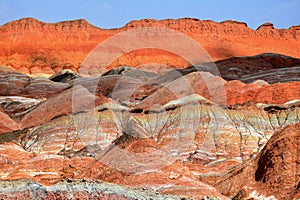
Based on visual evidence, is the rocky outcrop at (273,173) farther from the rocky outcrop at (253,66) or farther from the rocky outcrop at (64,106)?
the rocky outcrop at (253,66)

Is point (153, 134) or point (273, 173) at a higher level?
point (273, 173)

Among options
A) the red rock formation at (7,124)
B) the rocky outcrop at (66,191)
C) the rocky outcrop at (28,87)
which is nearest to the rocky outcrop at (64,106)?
the red rock formation at (7,124)

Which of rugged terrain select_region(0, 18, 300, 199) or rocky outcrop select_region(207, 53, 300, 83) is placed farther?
rocky outcrop select_region(207, 53, 300, 83)

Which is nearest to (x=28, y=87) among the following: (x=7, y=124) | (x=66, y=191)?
(x=7, y=124)

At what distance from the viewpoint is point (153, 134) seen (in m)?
74.7

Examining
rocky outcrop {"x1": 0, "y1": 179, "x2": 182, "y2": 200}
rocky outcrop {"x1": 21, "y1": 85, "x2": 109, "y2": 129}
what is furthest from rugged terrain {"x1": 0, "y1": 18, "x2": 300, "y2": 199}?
rocky outcrop {"x1": 21, "y1": 85, "x2": 109, "y2": 129}

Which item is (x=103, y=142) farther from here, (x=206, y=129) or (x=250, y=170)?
(x=250, y=170)

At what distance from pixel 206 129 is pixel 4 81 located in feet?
227

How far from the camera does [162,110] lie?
80.0 metres

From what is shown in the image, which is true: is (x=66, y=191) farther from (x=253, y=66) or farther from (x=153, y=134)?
(x=253, y=66)

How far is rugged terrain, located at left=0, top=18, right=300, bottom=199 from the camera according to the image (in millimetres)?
27125

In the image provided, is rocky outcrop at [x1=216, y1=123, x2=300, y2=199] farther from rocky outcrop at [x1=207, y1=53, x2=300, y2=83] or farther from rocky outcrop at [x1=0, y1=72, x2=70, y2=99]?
rocky outcrop at [x1=0, y1=72, x2=70, y2=99]

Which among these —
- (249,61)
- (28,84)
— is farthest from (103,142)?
(249,61)

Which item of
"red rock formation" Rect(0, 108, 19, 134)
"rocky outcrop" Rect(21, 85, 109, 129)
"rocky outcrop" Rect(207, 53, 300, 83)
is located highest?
"rocky outcrop" Rect(207, 53, 300, 83)
